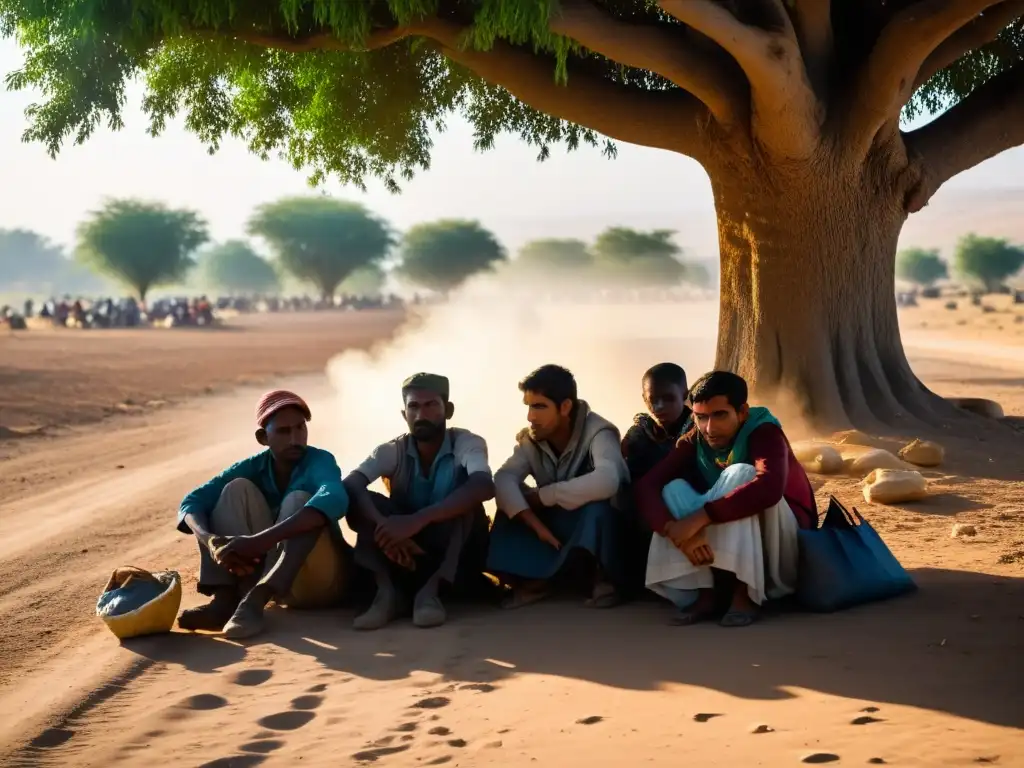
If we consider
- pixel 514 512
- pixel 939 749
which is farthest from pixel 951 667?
pixel 514 512

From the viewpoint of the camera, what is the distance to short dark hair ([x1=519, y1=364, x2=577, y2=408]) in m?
6.34

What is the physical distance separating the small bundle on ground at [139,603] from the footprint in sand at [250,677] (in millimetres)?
828

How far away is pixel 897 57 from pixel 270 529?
687cm

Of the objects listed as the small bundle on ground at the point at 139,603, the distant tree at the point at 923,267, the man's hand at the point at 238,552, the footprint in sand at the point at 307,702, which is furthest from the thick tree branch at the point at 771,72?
the distant tree at the point at 923,267

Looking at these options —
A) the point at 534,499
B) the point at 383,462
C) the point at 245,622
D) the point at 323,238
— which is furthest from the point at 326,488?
the point at 323,238

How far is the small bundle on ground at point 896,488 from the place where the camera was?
28.8ft

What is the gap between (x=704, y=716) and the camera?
14.9ft

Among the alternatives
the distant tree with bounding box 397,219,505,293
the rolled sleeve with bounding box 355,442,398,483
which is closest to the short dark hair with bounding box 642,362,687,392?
the rolled sleeve with bounding box 355,442,398,483

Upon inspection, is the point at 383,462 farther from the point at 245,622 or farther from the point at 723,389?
the point at 723,389

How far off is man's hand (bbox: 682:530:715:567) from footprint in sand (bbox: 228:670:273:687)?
78.1 inches

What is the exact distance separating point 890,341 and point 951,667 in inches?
305

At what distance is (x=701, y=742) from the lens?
14.0 ft

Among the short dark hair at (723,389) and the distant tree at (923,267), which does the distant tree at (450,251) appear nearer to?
the distant tree at (923,267)

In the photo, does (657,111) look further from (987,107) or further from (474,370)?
(474,370)
